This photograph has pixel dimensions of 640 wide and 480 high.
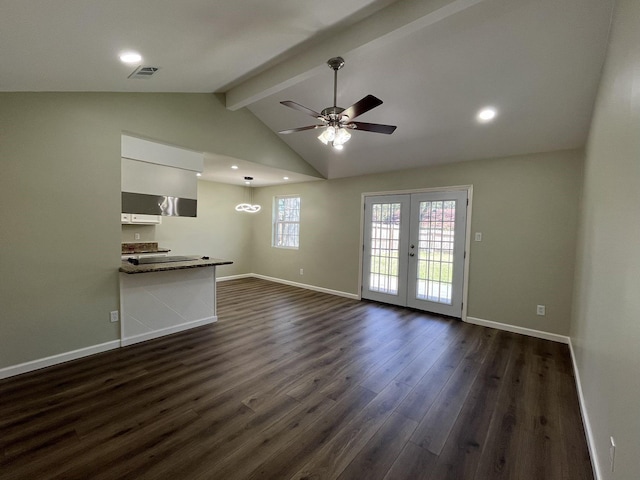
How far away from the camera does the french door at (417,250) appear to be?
455cm

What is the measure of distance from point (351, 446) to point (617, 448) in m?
1.35

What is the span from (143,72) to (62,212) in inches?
63.6

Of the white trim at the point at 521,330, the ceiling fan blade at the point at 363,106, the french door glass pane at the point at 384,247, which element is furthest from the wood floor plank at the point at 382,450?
the french door glass pane at the point at 384,247

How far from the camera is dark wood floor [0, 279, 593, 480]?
1.71 metres

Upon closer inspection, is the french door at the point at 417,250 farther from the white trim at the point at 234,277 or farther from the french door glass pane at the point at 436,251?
the white trim at the point at 234,277

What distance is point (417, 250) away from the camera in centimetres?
493

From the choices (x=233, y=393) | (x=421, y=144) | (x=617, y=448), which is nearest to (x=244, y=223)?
(x=421, y=144)

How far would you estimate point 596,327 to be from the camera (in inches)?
75.4

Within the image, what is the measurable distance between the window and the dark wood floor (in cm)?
354

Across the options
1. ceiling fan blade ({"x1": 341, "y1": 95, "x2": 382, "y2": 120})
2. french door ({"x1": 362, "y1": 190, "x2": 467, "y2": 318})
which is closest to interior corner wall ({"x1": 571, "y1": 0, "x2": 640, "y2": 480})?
ceiling fan blade ({"x1": 341, "y1": 95, "x2": 382, "y2": 120})

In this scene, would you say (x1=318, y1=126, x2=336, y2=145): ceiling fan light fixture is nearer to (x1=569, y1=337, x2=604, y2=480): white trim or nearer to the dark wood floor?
the dark wood floor

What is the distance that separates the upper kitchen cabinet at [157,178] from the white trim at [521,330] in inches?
179

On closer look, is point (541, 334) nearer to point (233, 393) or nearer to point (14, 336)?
point (233, 393)

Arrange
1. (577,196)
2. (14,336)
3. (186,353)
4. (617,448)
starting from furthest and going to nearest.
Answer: (577,196), (186,353), (14,336), (617,448)
